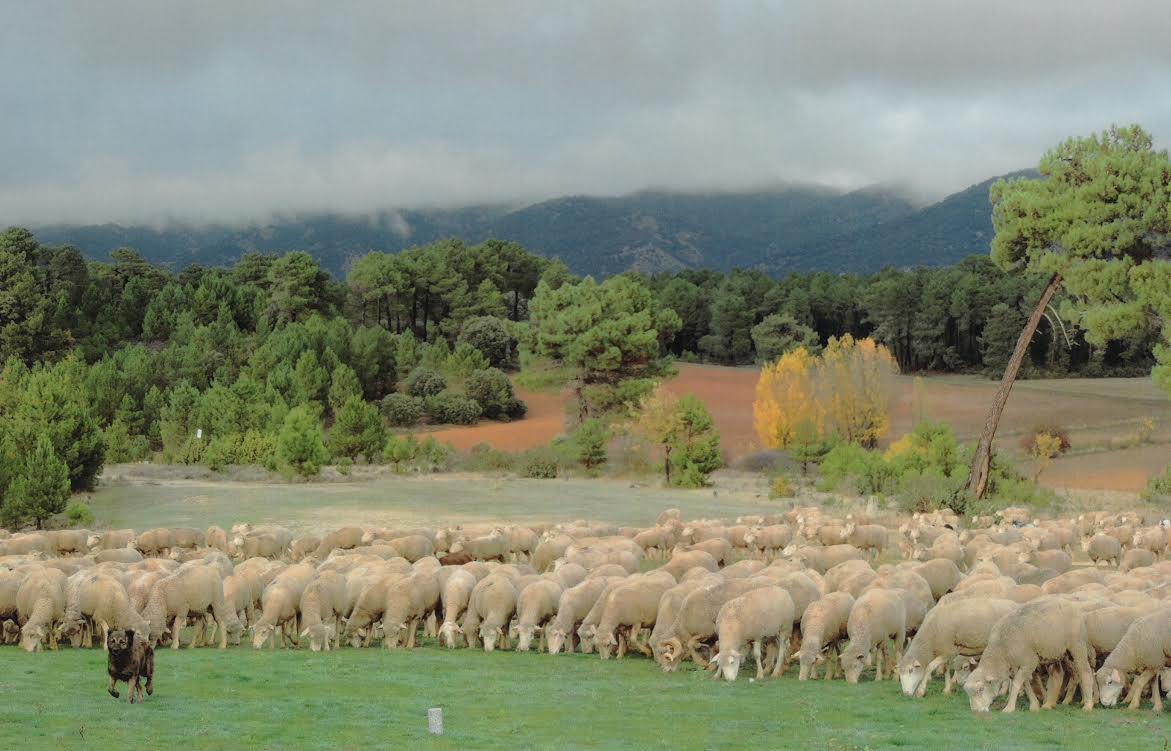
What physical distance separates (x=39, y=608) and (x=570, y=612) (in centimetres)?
707

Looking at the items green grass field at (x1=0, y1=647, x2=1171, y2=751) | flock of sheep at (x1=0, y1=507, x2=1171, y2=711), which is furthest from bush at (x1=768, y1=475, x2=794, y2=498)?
green grass field at (x1=0, y1=647, x2=1171, y2=751)

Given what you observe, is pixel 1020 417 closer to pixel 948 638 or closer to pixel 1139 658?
pixel 948 638

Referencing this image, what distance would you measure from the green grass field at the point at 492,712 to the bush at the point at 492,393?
65.0 metres

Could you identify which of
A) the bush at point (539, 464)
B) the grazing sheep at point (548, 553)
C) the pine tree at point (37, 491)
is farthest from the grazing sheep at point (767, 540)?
the bush at point (539, 464)

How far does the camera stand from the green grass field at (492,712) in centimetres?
1092

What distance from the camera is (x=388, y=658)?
16.1 metres

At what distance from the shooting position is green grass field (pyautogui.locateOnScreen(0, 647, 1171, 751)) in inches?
430

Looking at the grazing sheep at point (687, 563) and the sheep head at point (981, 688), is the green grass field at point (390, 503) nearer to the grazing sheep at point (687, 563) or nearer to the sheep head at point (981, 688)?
the grazing sheep at point (687, 563)

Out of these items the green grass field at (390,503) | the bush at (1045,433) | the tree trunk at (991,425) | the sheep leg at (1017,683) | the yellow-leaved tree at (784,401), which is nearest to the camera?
the sheep leg at (1017,683)

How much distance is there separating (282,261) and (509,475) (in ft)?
165

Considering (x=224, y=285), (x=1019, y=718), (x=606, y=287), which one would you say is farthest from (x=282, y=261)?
(x=1019, y=718)

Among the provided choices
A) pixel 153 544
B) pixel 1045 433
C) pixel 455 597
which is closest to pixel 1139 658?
pixel 455 597

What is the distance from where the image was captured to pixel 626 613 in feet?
54.4

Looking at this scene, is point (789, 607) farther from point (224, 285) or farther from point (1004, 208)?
point (224, 285)
